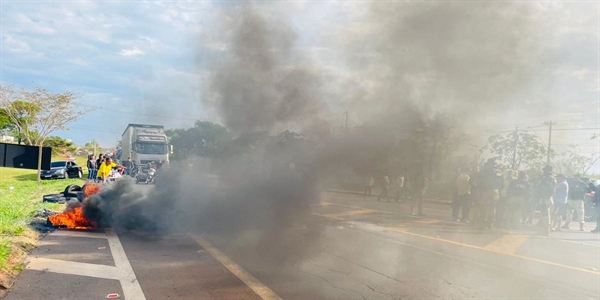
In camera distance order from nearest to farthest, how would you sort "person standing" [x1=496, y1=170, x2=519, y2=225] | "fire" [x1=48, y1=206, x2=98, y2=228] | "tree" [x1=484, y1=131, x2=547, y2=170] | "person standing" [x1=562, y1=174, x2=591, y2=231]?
"fire" [x1=48, y1=206, x2=98, y2=228] → "tree" [x1=484, y1=131, x2=547, y2=170] → "person standing" [x1=496, y1=170, x2=519, y2=225] → "person standing" [x1=562, y1=174, x2=591, y2=231]

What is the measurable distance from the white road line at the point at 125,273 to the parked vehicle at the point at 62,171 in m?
19.8

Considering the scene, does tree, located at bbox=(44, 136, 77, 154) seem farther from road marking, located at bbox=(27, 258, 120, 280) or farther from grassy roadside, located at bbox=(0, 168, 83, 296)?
road marking, located at bbox=(27, 258, 120, 280)

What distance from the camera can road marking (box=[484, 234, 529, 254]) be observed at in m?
8.27

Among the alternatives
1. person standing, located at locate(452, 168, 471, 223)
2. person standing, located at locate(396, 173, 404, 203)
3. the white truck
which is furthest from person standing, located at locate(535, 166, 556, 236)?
the white truck

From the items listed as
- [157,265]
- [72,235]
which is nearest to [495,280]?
[157,265]

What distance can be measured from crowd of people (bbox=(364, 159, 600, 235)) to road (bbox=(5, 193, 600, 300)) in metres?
1.36

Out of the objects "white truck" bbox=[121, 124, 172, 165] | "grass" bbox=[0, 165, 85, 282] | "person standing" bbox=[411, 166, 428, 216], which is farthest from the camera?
"white truck" bbox=[121, 124, 172, 165]

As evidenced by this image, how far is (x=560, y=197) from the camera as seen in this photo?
11.4m

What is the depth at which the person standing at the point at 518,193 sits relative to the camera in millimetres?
11086

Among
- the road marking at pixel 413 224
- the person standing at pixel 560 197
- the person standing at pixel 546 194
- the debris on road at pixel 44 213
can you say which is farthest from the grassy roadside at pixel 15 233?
the person standing at pixel 560 197

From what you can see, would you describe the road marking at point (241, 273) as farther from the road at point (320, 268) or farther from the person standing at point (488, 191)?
the person standing at point (488, 191)

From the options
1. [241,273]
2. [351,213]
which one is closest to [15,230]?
[241,273]

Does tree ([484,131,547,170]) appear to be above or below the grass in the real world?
above

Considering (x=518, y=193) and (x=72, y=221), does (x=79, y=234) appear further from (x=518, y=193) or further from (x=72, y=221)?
(x=518, y=193)
